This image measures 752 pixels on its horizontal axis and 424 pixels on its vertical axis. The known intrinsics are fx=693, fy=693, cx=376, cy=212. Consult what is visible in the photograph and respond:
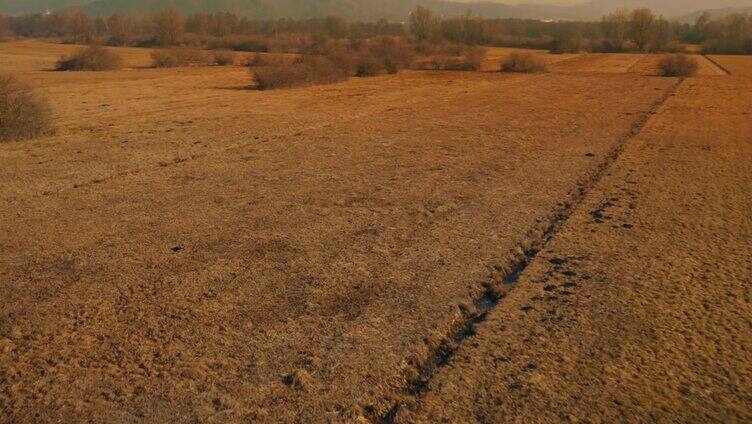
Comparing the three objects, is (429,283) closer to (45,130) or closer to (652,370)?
(652,370)

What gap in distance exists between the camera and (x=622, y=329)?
586 centimetres

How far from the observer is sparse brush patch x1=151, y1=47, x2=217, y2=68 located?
52.6 m

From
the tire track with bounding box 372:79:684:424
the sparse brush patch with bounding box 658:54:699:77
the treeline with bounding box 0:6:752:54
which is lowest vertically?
the tire track with bounding box 372:79:684:424

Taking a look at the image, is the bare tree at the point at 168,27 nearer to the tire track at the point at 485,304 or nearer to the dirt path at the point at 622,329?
the tire track at the point at 485,304

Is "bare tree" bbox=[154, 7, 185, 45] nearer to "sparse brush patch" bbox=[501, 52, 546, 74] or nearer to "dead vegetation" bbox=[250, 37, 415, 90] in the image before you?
"dead vegetation" bbox=[250, 37, 415, 90]

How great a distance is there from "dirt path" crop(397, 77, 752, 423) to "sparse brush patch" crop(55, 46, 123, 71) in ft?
141

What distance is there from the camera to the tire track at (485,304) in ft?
16.2

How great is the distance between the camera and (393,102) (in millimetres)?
25578

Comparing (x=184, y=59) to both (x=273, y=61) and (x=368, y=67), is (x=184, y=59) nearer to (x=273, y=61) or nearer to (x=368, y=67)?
(x=273, y=61)

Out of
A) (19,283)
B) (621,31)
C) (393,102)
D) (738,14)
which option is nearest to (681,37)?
(738,14)

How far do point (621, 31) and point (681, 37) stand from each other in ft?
83.1

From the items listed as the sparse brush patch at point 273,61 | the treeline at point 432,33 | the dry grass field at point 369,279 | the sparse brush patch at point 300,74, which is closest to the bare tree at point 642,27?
the treeline at point 432,33

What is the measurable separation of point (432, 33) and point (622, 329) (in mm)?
88544

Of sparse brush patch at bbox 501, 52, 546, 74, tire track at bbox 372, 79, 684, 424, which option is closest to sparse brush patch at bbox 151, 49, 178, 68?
sparse brush patch at bbox 501, 52, 546, 74
